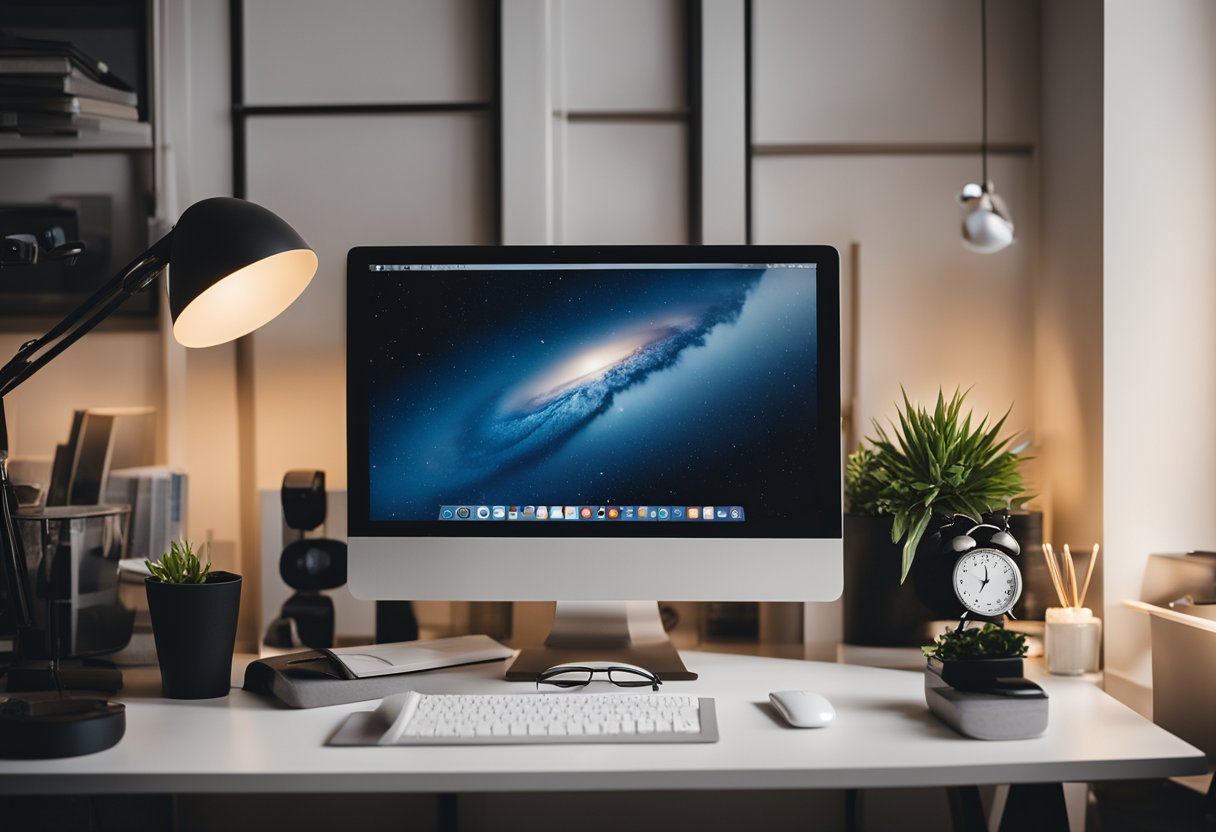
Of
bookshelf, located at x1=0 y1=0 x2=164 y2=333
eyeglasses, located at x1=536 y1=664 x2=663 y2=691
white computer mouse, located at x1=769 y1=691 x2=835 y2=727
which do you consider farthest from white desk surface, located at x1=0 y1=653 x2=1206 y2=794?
bookshelf, located at x1=0 y1=0 x2=164 y2=333

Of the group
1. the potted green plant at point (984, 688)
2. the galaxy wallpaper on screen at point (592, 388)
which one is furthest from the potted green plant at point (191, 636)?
the potted green plant at point (984, 688)

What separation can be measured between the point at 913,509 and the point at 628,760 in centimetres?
65

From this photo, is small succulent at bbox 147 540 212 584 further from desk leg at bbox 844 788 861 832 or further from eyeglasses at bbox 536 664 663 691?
desk leg at bbox 844 788 861 832

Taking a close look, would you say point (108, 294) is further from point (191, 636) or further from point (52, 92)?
point (191, 636)

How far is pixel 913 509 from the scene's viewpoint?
1.38 metres

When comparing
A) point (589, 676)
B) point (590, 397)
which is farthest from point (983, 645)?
point (590, 397)

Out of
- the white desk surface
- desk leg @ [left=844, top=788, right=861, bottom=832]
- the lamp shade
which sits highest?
the lamp shade

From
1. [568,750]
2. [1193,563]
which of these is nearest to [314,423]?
[568,750]

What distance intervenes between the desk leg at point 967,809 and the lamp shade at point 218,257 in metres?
1.16

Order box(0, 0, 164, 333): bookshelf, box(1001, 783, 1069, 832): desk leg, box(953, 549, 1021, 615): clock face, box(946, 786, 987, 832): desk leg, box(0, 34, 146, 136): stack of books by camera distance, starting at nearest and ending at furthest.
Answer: box(1001, 783, 1069, 832): desk leg
box(946, 786, 987, 832): desk leg
box(953, 549, 1021, 615): clock face
box(0, 34, 146, 136): stack of books
box(0, 0, 164, 333): bookshelf

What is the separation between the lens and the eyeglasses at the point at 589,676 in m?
1.24

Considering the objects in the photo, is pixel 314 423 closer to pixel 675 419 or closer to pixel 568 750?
pixel 675 419

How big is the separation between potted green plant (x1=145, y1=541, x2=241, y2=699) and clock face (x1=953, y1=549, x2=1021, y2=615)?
103cm

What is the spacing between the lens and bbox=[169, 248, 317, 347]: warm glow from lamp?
1.33m
